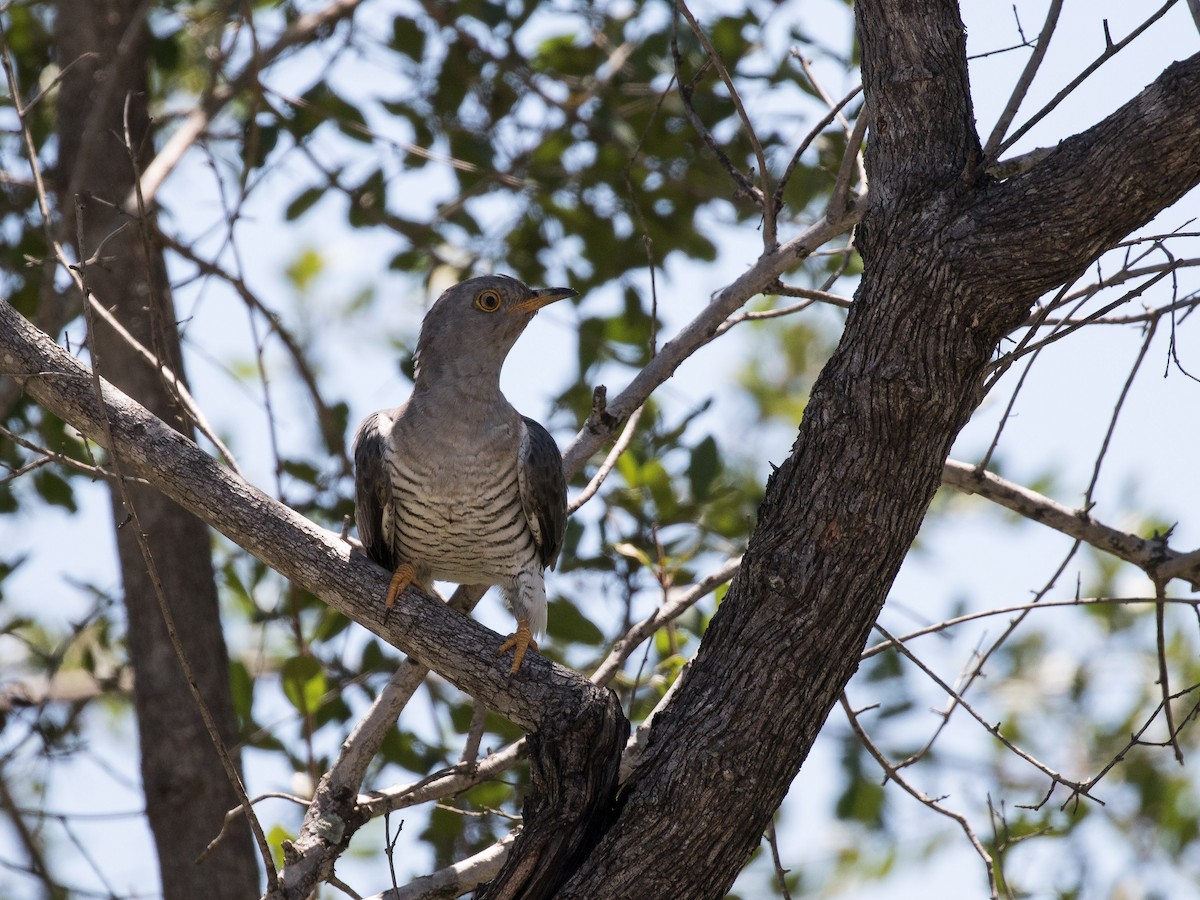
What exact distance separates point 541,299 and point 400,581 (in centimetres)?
130

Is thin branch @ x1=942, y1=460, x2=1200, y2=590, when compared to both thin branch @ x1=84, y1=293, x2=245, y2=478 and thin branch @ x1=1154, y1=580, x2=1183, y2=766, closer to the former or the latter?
thin branch @ x1=1154, y1=580, x2=1183, y2=766

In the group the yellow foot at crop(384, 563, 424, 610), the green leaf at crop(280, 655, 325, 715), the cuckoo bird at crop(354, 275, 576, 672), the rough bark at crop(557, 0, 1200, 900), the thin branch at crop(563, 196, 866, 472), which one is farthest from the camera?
the green leaf at crop(280, 655, 325, 715)

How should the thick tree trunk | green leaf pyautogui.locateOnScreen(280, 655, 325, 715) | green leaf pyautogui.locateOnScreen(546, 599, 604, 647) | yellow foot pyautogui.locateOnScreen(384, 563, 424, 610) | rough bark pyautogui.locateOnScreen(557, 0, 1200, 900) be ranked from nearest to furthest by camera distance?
rough bark pyautogui.locateOnScreen(557, 0, 1200, 900)
yellow foot pyautogui.locateOnScreen(384, 563, 424, 610)
green leaf pyautogui.locateOnScreen(280, 655, 325, 715)
green leaf pyautogui.locateOnScreen(546, 599, 604, 647)
the thick tree trunk

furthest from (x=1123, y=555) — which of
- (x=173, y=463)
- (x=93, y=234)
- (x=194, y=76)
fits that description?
(x=194, y=76)

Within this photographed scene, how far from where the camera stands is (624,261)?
17.7ft

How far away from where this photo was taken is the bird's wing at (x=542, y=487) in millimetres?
3795

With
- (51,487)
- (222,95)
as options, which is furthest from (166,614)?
(222,95)

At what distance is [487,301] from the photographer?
4074 mm

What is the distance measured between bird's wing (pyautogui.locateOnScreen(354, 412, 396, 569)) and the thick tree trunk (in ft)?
2.69

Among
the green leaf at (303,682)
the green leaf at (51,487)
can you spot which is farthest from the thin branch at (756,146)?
the green leaf at (51,487)

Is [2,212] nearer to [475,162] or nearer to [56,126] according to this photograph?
[56,126]

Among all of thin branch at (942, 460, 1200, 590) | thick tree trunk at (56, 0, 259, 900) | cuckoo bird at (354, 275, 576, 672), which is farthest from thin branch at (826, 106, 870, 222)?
thick tree trunk at (56, 0, 259, 900)

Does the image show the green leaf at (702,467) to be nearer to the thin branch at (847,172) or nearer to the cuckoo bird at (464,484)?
the cuckoo bird at (464,484)

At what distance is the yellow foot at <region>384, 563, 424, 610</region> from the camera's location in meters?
2.98
